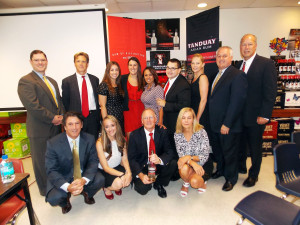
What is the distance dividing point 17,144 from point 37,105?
7.73 feet

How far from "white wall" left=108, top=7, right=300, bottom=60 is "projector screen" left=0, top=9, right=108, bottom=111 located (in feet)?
5.44

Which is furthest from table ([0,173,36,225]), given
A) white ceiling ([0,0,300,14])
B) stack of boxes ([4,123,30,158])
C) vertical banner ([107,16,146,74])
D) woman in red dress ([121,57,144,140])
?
white ceiling ([0,0,300,14])

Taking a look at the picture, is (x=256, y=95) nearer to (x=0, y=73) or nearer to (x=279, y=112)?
(x=279, y=112)

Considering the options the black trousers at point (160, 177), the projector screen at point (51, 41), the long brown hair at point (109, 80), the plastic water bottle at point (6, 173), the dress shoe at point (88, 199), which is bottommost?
the dress shoe at point (88, 199)

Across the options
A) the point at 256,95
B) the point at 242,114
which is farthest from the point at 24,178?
the point at 256,95

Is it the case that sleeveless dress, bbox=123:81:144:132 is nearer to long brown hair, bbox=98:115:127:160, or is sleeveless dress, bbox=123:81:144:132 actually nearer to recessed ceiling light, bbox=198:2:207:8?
long brown hair, bbox=98:115:127:160

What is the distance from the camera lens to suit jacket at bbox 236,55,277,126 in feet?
7.54

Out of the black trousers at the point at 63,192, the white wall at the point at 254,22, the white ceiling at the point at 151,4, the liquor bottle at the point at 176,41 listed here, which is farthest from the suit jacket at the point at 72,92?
the liquor bottle at the point at 176,41

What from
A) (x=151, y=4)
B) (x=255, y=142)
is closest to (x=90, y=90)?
(x=255, y=142)

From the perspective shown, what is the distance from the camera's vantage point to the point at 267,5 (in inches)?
177

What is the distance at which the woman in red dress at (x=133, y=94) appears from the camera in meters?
2.84

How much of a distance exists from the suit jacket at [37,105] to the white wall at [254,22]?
3136 mm

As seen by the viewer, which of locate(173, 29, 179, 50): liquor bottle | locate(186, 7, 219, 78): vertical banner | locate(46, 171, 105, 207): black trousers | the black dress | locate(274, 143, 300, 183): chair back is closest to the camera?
locate(274, 143, 300, 183): chair back

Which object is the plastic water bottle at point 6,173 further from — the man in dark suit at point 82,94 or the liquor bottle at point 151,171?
the liquor bottle at point 151,171
